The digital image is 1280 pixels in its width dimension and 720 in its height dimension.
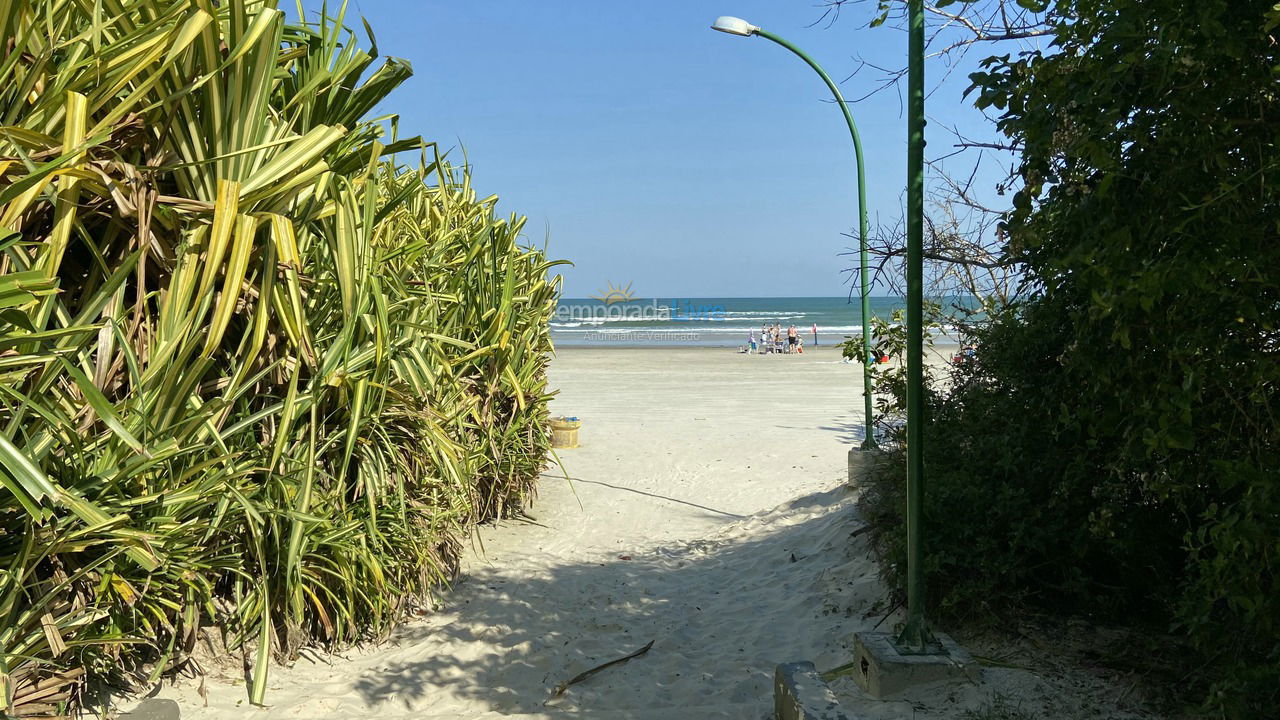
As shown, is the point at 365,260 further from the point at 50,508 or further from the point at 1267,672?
the point at 1267,672

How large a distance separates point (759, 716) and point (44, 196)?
12.5ft

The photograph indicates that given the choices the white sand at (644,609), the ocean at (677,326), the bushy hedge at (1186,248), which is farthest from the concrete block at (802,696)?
the ocean at (677,326)

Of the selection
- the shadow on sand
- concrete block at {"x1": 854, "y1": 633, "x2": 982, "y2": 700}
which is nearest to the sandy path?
the shadow on sand

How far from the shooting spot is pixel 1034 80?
293 cm

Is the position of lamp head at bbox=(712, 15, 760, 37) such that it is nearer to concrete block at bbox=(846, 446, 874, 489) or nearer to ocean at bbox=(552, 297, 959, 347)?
concrete block at bbox=(846, 446, 874, 489)

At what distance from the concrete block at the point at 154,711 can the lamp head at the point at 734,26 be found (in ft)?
26.2

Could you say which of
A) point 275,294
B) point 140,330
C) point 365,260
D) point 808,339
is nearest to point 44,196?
point 140,330

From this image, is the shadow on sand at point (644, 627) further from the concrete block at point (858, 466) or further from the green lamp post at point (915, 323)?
the green lamp post at point (915, 323)

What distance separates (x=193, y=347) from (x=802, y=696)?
3003 mm

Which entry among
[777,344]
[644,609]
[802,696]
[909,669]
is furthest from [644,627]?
[777,344]

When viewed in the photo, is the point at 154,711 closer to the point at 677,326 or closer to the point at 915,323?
the point at 915,323

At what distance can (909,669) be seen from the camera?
12.2ft

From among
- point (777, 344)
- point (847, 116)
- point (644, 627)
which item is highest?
point (847, 116)

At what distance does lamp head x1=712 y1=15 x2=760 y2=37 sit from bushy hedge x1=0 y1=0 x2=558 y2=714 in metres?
5.50
